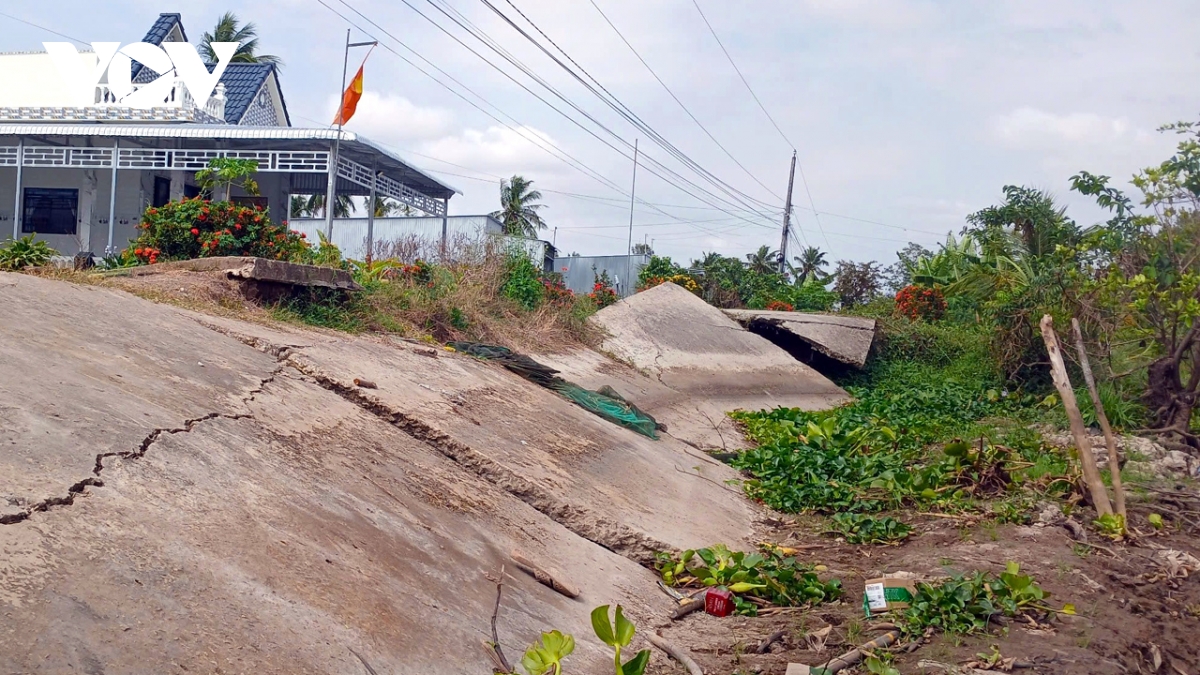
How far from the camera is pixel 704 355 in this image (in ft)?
51.7

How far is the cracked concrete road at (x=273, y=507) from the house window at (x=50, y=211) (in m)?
14.0

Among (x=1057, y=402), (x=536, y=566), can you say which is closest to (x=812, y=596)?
(x=536, y=566)

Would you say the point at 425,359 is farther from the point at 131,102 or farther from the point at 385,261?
the point at 131,102

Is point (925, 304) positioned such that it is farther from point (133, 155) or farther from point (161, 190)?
point (133, 155)

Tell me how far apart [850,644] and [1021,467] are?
14.2 ft

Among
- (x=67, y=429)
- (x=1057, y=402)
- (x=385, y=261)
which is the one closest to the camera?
(x=67, y=429)

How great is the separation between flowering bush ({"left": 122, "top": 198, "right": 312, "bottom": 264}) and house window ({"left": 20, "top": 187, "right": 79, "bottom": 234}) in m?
10.1

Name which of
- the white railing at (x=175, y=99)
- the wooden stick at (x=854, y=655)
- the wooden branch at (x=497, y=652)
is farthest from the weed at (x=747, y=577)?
the white railing at (x=175, y=99)

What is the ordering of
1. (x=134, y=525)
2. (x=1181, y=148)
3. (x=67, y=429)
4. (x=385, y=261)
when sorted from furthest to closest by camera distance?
(x=385, y=261), (x=1181, y=148), (x=67, y=429), (x=134, y=525)

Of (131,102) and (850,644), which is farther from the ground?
(131,102)

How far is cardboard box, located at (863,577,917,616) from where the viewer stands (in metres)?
5.52

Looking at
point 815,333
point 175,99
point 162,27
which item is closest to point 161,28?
point 162,27

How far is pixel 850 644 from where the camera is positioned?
5152 millimetres

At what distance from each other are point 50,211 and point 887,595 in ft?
61.8
